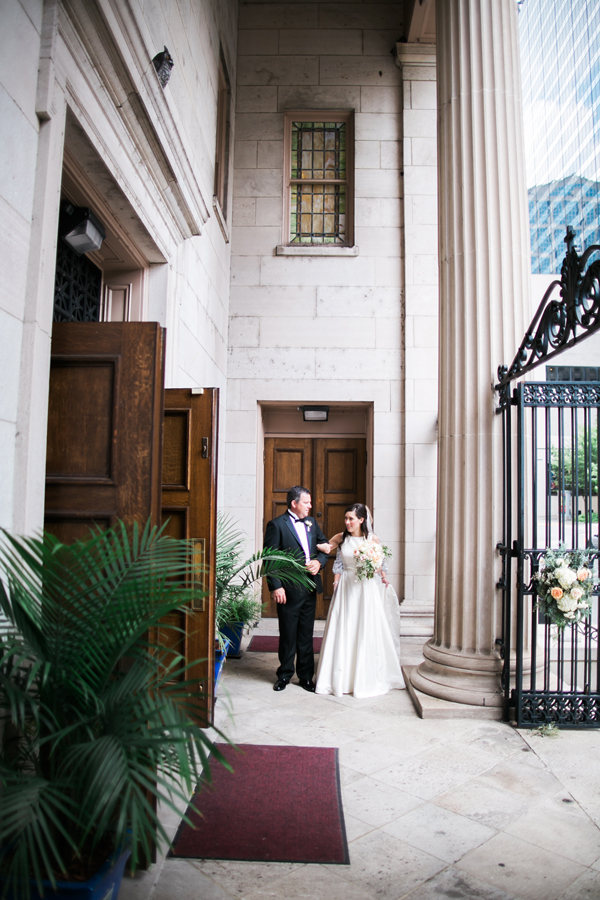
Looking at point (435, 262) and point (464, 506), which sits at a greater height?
point (435, 262)

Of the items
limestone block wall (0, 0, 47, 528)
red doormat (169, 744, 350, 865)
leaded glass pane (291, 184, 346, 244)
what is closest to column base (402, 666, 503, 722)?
red doormat (169, 744, 350, 865)

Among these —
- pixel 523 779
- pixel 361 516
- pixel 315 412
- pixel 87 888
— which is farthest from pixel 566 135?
pixel 87 888

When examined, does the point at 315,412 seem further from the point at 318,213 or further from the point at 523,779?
the point at 523,779

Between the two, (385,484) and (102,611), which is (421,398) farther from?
(102,611)

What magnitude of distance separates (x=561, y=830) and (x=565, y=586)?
5.59 ft

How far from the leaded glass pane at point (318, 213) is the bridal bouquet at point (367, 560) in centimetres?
520

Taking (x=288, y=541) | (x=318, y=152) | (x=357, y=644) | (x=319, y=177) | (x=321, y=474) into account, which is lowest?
(x=357, y=644)

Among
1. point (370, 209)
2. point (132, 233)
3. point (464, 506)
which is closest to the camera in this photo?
point (132, 233)

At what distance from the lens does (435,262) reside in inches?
336

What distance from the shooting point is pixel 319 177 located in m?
9.12

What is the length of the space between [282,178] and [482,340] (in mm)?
4997

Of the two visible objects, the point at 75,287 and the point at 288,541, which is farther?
the point at 288,541

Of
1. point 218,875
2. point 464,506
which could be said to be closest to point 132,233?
point 464,506

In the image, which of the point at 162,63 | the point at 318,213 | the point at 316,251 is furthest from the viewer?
the point at 318,213
